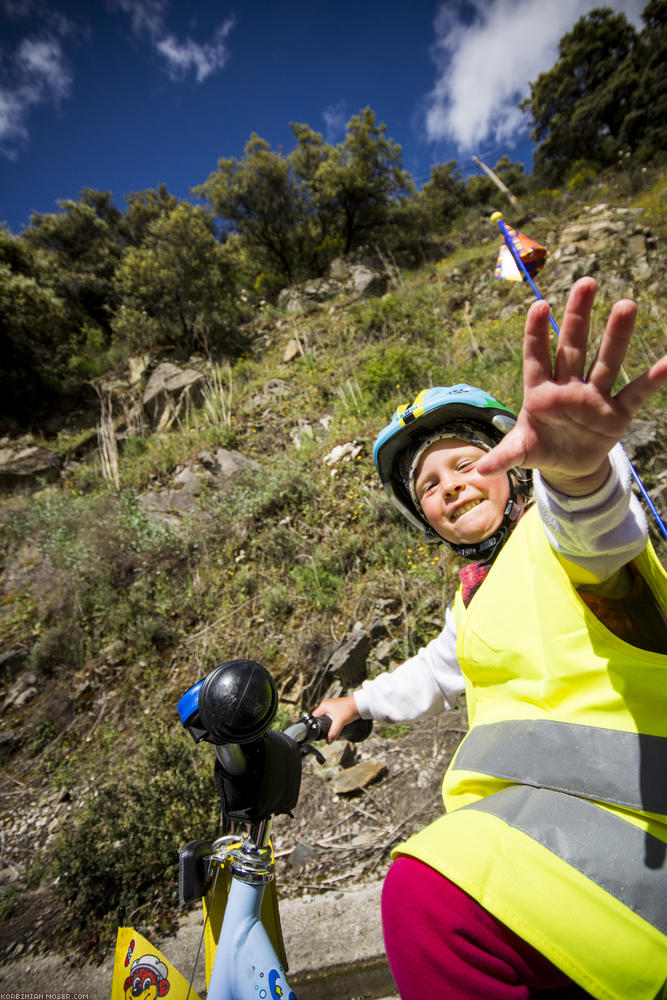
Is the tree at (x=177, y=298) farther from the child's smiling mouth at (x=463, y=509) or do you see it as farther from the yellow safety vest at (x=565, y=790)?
the yellow safety vest at (x=565, y=790)

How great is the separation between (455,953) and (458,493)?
1.19m

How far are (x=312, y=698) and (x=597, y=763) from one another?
270 centimetres

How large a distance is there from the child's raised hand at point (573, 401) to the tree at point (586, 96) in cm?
2728

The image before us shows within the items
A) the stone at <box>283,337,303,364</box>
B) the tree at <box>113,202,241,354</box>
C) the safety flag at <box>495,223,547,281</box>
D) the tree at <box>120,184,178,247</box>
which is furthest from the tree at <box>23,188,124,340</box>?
the safety flag at <box>495,223,547,281</box>

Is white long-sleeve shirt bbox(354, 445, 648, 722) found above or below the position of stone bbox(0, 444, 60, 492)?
below

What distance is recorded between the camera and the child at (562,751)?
0.73 meters

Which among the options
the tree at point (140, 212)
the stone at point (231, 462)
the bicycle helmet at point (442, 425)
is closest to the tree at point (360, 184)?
the tree at point (140, 212)

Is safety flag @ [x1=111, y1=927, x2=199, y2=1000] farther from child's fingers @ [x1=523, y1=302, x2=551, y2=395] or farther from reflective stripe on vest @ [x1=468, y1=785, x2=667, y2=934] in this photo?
child's fingers @ [x1=523, y1=302, x2=551, y2=395]

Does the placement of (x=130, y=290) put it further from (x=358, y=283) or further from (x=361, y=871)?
(x=361, y=871)

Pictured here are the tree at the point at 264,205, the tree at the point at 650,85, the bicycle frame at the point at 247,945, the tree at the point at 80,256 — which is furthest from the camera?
the tree at the point at 650,85

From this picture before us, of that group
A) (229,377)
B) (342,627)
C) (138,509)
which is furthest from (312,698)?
(229,377)

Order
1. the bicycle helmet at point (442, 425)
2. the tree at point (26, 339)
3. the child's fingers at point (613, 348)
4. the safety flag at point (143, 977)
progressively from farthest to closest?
the tree at point (26, 339)
the bicycle helmet at point (442, 425)
the safety flag at point (143, 977)
the child's fingers at point (613, 348)

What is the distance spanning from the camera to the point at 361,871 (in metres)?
2.04

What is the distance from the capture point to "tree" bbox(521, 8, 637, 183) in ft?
64.5
